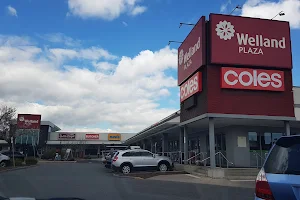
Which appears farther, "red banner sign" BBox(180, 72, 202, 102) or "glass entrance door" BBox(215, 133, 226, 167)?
"glass entrance door" BBox(215, 133, 226, 167)

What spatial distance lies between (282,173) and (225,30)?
17225 mm

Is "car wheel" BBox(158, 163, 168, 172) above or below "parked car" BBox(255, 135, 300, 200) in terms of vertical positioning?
below

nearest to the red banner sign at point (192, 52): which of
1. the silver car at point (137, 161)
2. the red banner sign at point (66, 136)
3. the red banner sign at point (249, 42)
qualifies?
the red banner sign at point (249, 42)

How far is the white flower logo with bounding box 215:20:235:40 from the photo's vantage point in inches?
784

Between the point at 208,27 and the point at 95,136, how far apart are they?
6157 centimetres

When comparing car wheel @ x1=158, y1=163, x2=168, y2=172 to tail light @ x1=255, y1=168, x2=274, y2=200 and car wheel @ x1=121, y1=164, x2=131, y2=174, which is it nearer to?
car wheel @ x1=121, y1=164, x2=131, y2=174

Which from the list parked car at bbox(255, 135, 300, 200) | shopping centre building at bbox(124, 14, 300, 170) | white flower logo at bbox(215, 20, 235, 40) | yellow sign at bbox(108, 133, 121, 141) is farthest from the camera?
yellow sign at bbox(108, 133, 121, 141)

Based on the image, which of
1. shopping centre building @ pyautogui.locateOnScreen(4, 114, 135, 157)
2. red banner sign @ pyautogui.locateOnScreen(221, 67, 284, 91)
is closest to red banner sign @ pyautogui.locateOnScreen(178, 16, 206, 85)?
red banner sign @ pyautogui.locateOnScreen(221, 67, 284, 91)

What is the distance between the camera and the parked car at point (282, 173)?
3738 millimetres

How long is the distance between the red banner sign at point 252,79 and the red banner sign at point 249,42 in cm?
49

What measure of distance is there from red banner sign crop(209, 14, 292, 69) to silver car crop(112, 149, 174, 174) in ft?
25.5

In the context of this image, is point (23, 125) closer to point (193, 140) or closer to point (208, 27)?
point (193, 140)

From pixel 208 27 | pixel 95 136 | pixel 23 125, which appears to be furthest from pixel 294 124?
pixel 95 136

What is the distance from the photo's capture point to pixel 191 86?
21.8 meters
